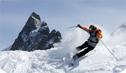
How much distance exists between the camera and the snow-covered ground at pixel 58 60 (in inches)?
1067

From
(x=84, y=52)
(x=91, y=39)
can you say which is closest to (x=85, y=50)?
(x=84, y=52)

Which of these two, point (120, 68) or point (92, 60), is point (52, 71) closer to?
point (92, 60)

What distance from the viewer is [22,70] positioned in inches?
1158

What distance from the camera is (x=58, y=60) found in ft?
99.5

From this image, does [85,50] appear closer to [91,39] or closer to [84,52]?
[84,52]

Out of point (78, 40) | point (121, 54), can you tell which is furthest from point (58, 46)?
point (121, 54)

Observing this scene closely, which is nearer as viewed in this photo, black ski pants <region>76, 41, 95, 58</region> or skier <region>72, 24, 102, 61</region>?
skier <region>72, 24, 102, 61</region>

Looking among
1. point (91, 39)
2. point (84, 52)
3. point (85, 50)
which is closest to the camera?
point (91, 39)

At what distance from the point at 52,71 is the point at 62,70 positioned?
2.44ft

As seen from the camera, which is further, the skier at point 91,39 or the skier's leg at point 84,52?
the skier's leg at point 84,52

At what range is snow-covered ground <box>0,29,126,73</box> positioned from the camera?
27.1 meters

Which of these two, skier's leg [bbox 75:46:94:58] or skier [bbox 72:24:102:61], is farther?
skier's leg [bbox 75:46:94:58]

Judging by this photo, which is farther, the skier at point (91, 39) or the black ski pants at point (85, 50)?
the black ski pants at point (85, 50)

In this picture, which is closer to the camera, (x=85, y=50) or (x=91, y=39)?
(x=91, y=39)
